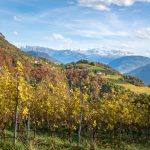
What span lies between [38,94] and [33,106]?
9.39ft

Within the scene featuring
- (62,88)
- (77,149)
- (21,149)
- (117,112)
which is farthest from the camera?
(117,112)

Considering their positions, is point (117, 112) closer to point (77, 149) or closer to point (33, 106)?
point (33, 106)

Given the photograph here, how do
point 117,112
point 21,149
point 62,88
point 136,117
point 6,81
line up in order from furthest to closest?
1. point 136,117
2. point 117,112
3. point 62,88
4. point 6,81
5. point 21,149

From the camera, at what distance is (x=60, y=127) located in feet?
232

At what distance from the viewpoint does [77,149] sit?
99.1 ft

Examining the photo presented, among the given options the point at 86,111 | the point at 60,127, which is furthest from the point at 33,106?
the point at 60,127

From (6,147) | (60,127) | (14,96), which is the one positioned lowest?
(60,127)

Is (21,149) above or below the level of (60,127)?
above

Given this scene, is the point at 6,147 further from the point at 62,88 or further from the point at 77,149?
the point at 62,88

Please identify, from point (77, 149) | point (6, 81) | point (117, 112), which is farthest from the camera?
point (117, 112)

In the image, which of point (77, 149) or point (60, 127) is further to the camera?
point (60, 127)

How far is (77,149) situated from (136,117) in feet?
102

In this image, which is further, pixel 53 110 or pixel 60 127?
pixel 60 127

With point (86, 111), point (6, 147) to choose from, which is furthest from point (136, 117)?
point (6, 147)
